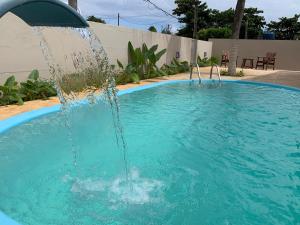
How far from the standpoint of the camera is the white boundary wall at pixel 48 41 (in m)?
9.20

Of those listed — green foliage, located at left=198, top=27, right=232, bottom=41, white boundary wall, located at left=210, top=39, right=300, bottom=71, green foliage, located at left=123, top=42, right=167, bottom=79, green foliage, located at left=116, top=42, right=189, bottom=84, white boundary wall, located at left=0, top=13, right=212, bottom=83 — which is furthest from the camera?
green foliage, located at left=198, top=27, right=232, bottom=41

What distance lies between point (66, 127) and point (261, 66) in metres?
19.6

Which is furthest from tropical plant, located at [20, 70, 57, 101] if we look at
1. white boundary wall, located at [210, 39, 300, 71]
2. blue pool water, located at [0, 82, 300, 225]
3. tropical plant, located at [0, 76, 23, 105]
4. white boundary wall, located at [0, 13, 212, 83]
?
white boundary wall, located at [210, 39, 300, 71]

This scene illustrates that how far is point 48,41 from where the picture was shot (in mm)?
10523

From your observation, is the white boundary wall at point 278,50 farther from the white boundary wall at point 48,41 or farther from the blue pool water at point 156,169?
the blue pool water at point 156,169

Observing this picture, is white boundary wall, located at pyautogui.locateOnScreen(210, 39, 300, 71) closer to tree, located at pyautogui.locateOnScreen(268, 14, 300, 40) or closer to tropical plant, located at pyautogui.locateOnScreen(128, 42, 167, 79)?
tropical plant, located at pyautogui.locateOnScreen(128, 42, 167, 79)

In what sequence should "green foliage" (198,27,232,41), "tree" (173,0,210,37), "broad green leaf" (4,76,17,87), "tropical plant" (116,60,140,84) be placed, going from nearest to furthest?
1. "broad green leaf" (4,76,17,87)
2. "tropical plant" (116,60,140,84)
3. "green foliage" (198,27,232,41)
4. "tree" (173,0,210,37)

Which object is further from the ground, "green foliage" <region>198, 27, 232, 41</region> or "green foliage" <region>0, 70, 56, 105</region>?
"green foliage" <region>198, 27, 232, 41</region>

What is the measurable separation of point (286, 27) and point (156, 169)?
152ft

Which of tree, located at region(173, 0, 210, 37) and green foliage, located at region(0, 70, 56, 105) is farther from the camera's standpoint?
tree, located at region(173, 0, 210, 37)

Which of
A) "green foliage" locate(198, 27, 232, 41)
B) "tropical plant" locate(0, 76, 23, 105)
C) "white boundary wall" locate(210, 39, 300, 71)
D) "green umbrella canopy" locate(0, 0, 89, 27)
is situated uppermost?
"green foliage" locate(198, 27, 232, 41)

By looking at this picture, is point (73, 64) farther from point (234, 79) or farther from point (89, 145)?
point (234, 79)

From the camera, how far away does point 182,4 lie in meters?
41.0

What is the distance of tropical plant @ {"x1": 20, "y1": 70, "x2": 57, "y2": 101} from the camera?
9195 mm
